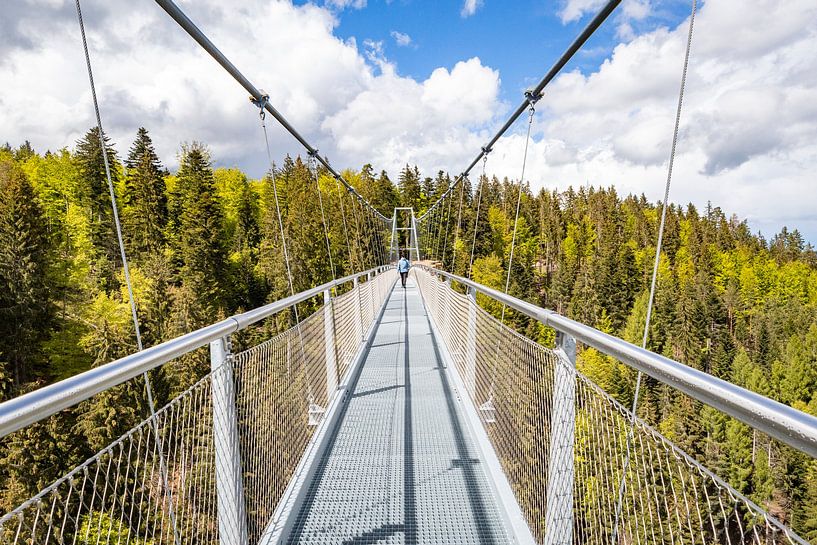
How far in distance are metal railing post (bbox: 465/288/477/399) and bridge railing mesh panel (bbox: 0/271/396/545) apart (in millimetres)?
1180

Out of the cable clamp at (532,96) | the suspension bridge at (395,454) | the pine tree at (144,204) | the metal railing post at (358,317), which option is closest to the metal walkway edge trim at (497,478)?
the suspension bridge at (395,454)

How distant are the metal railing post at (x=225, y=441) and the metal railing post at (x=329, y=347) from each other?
2.14 meters

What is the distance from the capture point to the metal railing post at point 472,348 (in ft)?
12.6

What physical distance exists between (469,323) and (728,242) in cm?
8668

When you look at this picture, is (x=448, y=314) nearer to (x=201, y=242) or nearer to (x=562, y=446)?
(x=562, y=446)

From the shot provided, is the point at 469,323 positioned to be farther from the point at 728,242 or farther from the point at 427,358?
the point at 728,242

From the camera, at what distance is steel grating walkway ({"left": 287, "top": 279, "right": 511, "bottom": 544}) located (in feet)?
7.29

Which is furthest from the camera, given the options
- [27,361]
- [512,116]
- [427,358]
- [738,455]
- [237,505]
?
[738,455]

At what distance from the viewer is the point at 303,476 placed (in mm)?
2633

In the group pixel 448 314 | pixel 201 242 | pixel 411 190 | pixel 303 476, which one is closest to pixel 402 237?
pixel 411 190

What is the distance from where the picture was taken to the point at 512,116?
8.11 metres

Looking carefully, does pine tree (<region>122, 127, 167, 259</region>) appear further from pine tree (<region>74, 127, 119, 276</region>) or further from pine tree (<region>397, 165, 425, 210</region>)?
pine tree (<region>397, 165, 425, 210</region>)

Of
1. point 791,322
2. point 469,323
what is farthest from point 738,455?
point 469,323

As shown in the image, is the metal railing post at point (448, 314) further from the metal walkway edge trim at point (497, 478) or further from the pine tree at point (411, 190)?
the pine tree at point (411, 190)
